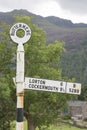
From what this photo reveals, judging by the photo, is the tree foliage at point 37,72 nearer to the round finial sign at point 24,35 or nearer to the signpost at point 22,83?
the signpost at point 22,83

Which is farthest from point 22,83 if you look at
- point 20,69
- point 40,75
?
point 40,75

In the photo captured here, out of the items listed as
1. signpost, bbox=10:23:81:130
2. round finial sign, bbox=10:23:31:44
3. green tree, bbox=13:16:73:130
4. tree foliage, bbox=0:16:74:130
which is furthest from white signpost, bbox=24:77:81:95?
green tree, bbox=13:16:73:130

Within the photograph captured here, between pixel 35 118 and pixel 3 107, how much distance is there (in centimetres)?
317

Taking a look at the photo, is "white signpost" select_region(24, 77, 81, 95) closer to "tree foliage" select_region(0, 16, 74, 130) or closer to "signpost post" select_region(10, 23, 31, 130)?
A: "signpost post" select_region(10, 23, 31, 130)

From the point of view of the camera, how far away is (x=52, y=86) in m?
7.66

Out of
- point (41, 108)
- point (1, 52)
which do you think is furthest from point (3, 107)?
point (1, 52)

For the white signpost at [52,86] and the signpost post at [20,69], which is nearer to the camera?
the signpost post at [20,69]

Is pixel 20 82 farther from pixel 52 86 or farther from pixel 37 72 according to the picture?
pixel 37 72

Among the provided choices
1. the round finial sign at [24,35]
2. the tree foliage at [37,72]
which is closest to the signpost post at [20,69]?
the round finial sign at [24,35]

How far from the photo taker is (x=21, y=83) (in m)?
7.34

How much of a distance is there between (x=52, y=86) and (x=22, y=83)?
2.17ft

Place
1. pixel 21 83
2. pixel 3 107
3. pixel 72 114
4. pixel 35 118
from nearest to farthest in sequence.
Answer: pixel 21 83 → pixel 3 107 → pixel 35 118 → pixel 72 114

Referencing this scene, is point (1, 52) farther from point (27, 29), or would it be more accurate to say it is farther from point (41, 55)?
point (27, 29)

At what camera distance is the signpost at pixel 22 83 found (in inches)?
287
